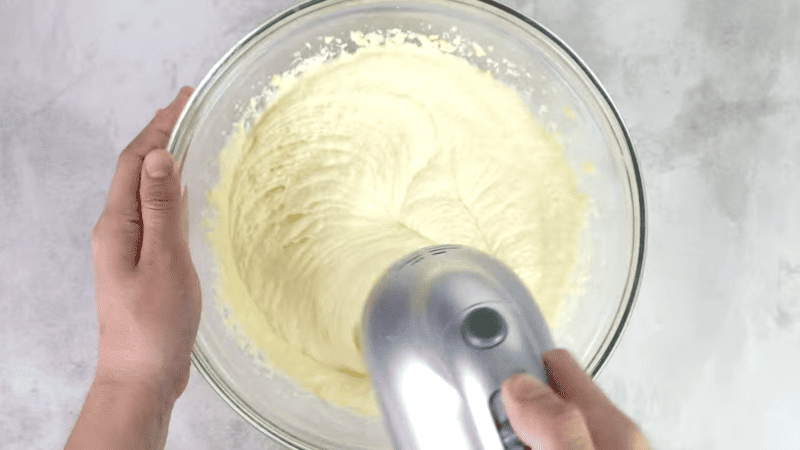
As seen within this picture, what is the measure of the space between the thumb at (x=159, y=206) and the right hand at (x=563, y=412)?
0.35 meters

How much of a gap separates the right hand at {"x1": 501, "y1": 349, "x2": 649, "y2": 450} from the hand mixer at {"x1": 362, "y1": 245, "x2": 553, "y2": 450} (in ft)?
0.04

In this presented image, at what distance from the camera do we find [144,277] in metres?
0.54

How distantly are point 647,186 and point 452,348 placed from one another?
17.4 inches

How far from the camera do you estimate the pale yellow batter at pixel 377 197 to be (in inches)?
24.0

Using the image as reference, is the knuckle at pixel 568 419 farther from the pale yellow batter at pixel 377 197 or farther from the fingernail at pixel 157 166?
the fingernail at pixel 157 166

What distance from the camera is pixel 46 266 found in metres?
0.69

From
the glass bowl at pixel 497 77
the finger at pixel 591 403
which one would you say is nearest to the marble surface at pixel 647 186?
the glass bowl at pixel 497 77

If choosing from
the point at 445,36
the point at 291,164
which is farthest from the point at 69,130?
the point at 445,36

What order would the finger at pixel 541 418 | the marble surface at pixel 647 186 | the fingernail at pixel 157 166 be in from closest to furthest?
1. the finger at pixel 541 418
2. the fingernail at pixel 157 166
3. the marble surface at pixel 647 186

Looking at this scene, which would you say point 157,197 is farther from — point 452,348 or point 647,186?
point 647,186

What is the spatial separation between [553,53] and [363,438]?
0.46 metres

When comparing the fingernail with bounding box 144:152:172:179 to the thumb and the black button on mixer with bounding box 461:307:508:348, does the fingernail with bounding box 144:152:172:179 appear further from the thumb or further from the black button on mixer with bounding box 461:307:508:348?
the black button on mixer with bounding box 461:307:508:348

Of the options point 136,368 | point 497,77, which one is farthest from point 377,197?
point 136,368

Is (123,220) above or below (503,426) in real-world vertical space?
above
